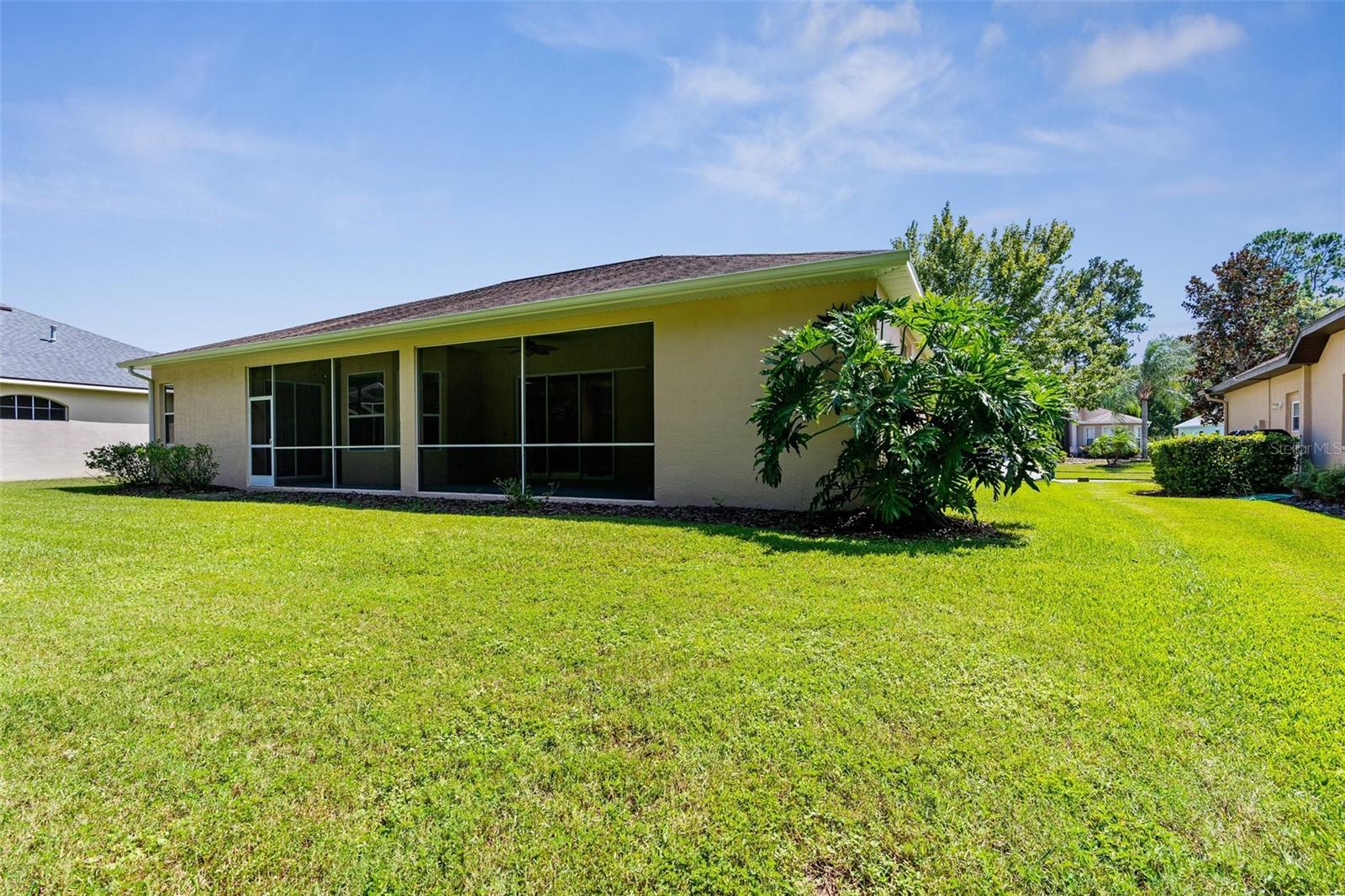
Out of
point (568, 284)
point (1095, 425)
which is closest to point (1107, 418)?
point (1095, 425)

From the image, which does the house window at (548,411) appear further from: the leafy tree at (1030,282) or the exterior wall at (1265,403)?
the exterior wall at (1265,403)

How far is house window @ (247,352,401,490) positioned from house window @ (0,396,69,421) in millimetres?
9358

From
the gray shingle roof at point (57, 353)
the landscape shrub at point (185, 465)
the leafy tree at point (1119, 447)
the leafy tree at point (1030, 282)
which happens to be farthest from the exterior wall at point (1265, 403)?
the gray shingle roof at point (57, 353)

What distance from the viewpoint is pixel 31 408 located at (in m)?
16.7

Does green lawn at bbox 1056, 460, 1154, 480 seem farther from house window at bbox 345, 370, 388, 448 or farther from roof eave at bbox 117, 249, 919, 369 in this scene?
house window at bbox 345, 370, 388, 448

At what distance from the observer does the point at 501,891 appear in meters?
1.71

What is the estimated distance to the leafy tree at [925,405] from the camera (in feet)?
19.4

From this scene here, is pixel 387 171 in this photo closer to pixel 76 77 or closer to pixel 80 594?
pixel 76 77

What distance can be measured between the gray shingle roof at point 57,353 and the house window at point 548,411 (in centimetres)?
1099

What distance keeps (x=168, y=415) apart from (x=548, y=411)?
403 inches

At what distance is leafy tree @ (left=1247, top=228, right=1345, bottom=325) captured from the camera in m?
40.3

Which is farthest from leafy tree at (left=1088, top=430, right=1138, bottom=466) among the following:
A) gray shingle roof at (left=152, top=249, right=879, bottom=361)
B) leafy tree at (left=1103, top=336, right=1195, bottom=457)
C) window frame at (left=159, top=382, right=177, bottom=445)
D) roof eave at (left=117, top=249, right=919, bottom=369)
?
window frame at (left=159, top=382, right=177, bottom=445)

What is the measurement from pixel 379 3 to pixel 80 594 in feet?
23.5

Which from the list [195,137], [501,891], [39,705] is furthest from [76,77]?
[501,891]
